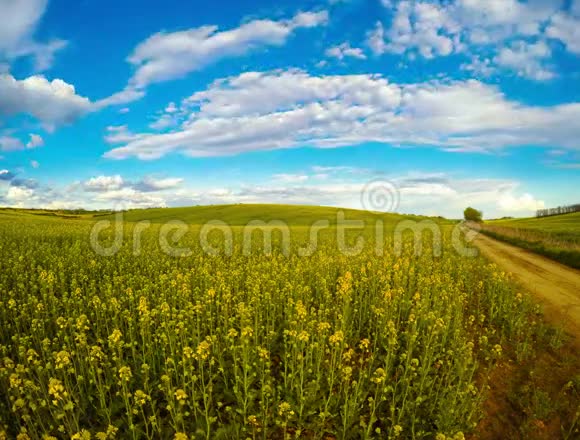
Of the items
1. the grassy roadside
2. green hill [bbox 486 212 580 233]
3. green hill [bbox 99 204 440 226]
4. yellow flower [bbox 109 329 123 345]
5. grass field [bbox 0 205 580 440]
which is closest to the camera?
yellow flower [bbox 109 329 123 345]

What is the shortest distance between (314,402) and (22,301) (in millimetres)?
9274

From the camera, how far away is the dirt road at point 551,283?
36.2ft

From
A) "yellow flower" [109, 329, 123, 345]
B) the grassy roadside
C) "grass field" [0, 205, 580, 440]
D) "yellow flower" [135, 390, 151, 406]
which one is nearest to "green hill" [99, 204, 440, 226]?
the grassy roadside

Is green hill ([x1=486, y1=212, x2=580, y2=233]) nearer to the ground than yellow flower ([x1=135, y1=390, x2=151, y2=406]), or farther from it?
farther from it

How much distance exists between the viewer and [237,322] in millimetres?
8664

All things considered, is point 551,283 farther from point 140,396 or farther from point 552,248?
point 140,396

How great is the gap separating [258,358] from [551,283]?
14105mm

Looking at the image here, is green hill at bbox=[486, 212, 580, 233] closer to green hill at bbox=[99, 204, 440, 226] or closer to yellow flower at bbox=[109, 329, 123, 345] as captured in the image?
green hill at bbox=[99, 204, 440, 226]

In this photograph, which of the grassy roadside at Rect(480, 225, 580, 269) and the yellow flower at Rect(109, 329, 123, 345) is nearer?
the yellow flower at Rect(109, 329, 123, 345)

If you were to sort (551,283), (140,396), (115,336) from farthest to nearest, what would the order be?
1. (551,283)
2. (115,336)
3. (140,396)

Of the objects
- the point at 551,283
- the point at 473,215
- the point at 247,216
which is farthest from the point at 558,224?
the point at 473,215

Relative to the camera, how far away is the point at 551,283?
15375 mm

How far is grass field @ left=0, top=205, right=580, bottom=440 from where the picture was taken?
5.41m

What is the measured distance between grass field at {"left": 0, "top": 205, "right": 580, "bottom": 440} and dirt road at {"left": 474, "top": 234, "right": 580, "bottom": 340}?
85 centimetres
